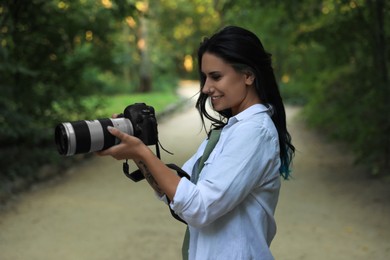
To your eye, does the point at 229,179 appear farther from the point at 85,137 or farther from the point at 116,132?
the point at 85,137

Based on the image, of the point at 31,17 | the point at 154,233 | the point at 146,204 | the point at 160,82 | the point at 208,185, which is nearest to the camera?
the point at 208,185

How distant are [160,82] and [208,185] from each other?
24.9 metres

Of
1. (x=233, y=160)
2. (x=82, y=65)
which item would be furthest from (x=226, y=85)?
(x=82, y=65)

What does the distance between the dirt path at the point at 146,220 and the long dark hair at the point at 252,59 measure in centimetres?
285

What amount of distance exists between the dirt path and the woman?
279 cm

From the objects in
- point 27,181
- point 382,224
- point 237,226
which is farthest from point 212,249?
point 27,181

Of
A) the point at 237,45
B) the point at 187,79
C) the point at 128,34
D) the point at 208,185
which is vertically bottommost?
the point at 187,79

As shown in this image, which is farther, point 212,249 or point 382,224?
point 382,224

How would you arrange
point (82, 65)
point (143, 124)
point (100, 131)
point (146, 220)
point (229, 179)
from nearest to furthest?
point (229, 179) → point (100, 131) → point (143, 124) → point (146, 220) → point (82, 65)

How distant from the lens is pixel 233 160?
1.51 meters

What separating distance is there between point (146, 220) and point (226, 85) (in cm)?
388

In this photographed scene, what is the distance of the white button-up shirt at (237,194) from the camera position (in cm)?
150

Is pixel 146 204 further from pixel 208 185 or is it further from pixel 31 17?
pixel 208 185

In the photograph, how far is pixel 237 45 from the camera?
1.63 metres
